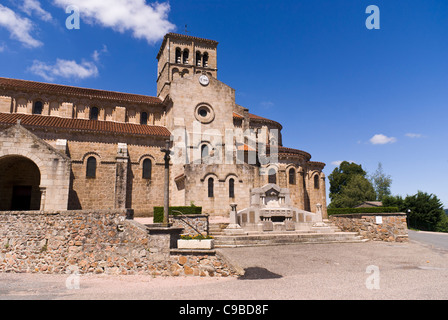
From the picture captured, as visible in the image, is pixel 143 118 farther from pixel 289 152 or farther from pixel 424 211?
pixel 424 211

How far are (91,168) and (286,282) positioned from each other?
2126 cm

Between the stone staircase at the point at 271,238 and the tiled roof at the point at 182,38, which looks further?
the tiled roof at the point at 182,38

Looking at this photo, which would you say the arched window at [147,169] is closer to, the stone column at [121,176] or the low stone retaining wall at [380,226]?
the stone column at [121,176]

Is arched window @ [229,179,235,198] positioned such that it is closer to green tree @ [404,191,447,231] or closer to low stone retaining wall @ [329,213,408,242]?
low stone retaining wall @ [329,213,408,242]

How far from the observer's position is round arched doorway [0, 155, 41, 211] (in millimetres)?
22016

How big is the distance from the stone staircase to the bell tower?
2533 centimetres

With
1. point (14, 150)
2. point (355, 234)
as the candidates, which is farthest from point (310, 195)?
point (14, 150)

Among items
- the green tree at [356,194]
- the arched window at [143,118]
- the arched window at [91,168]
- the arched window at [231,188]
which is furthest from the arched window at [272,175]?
the green tree at [356,194]

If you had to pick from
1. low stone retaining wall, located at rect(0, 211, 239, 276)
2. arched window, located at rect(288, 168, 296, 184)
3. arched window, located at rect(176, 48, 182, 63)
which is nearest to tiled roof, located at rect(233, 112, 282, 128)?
arched window, located at rect(288, 168, 296, 184)

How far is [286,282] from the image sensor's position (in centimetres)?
905

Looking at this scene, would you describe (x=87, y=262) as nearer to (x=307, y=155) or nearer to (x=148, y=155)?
(x=148, y=155)

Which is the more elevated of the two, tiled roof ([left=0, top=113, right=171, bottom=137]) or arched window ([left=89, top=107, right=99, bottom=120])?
arched window ([left=89, top=107, right=99, bottom=120])

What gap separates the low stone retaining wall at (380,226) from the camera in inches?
785

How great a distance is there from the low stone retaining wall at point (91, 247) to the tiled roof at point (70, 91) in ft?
60.8
